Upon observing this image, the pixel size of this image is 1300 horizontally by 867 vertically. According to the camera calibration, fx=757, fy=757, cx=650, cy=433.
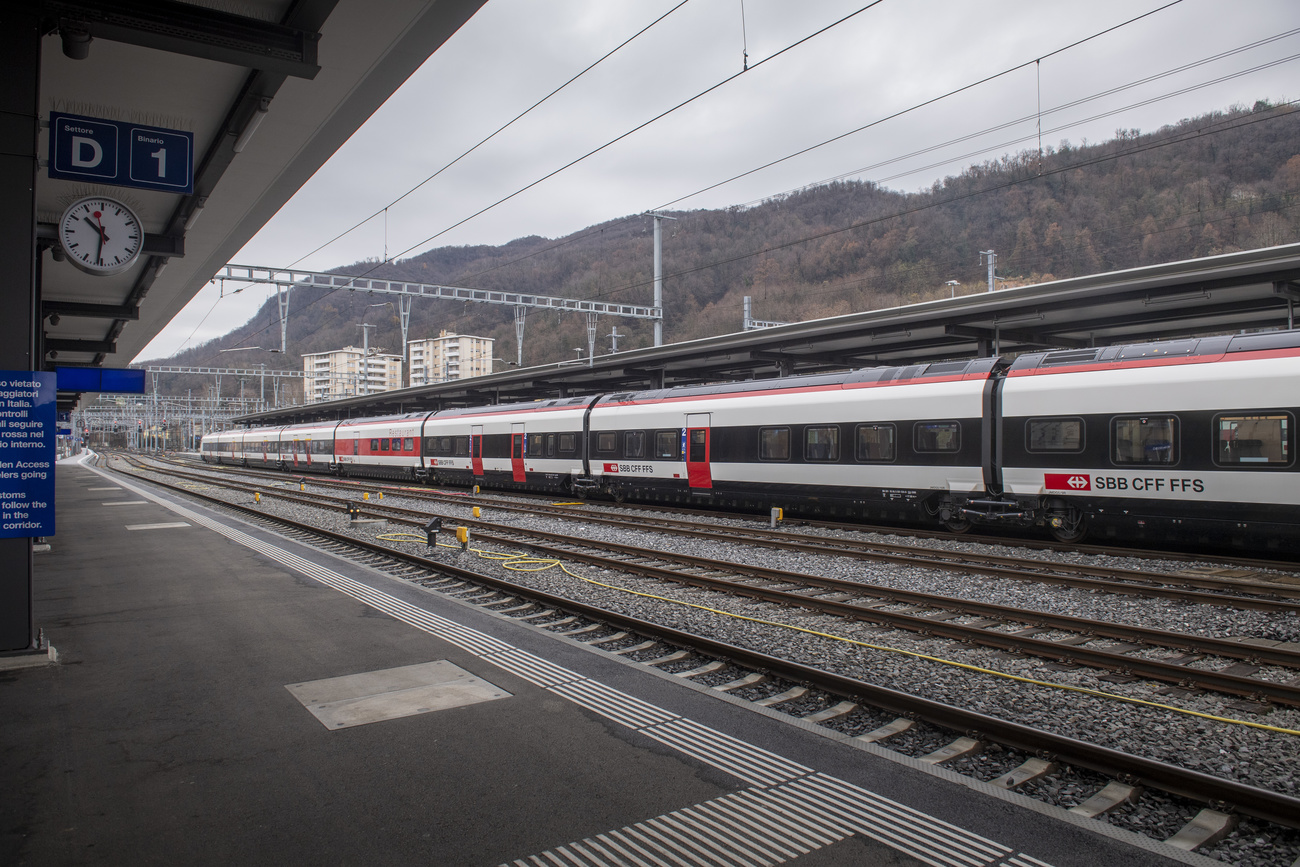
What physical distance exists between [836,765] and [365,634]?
15.6ft

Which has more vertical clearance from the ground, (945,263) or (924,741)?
(945,263)

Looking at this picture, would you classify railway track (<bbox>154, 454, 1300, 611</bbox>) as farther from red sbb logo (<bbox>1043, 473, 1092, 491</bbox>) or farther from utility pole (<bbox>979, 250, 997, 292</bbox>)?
utility pole (<bbox>979, 250, 997, 292</bbox>)

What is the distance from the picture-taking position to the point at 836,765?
438cm

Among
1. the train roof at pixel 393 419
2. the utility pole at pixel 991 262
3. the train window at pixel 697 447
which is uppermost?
the utility pole at pixel 991 262

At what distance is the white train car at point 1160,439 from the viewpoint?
1070 cm

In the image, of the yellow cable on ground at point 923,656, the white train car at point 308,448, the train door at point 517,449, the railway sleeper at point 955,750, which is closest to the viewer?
the railway sleeper at point 955,750

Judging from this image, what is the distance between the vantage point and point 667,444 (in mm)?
20219

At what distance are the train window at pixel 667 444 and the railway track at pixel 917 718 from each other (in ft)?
35.0

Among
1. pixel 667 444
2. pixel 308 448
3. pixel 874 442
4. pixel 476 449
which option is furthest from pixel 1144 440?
pixel 308 448

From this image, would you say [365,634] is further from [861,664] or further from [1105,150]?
[1105,150]

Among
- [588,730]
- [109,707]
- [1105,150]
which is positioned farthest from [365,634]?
[1105,150]

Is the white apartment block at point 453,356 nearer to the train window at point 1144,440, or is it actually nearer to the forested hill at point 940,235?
the forested hill at point 940,235

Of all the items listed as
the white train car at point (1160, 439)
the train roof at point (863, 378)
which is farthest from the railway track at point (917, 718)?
the train roof at point (863, 378)

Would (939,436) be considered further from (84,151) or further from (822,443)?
(84,151)
